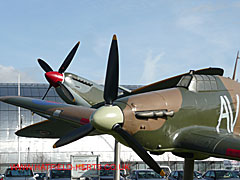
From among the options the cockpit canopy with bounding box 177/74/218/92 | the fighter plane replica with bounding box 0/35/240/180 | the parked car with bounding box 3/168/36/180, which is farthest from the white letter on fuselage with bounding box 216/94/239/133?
the parked car with bounding box 3/168/36/180

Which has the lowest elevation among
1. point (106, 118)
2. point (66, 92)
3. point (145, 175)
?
point (145, 175)

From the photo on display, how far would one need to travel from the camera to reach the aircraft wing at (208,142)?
9.44 m

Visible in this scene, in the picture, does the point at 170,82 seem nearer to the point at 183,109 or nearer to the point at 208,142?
the point at 183,109

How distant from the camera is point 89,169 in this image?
24719 millimetres

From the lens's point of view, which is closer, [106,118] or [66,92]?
[106,118]

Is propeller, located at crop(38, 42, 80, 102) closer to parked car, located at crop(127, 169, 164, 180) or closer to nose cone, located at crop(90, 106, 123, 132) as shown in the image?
nose cone, located at crop(90, 106, 123, 132)

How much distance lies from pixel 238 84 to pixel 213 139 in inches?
111

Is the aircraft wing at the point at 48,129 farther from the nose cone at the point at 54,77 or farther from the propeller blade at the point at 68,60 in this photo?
the propeller blade at the point at 68,60

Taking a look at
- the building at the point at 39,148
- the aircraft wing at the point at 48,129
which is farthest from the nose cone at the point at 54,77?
the building at the point at 39,148

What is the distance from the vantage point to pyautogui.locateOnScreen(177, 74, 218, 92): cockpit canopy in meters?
11.0

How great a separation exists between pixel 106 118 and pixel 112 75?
1.34 meters

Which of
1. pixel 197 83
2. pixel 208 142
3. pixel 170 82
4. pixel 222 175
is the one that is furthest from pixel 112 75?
pixel 222 175

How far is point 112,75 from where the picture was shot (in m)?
9.95

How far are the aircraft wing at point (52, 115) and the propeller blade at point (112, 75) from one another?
2276mm
